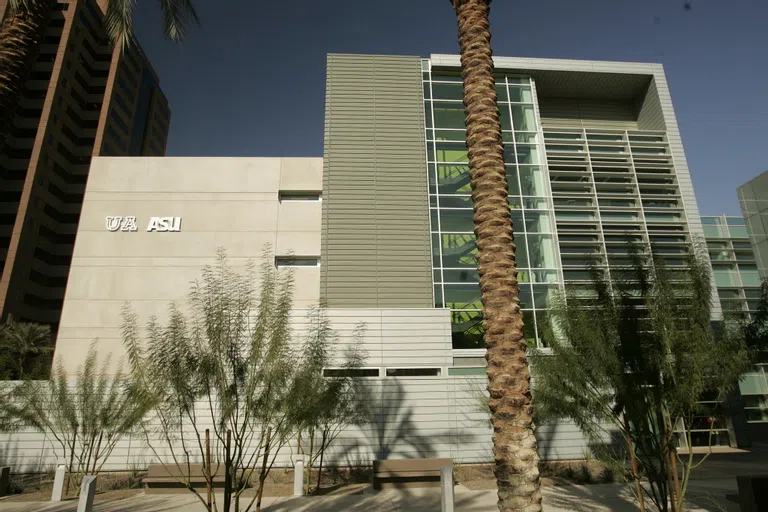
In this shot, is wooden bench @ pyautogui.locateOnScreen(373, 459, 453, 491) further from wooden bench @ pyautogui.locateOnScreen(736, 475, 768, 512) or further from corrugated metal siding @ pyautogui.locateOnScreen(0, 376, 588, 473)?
wooden bench @ pyautogui.locateOnScreen(736, 475, 768, 512)

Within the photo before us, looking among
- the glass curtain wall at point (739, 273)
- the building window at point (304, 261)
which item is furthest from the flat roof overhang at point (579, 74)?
the building window at point (304, 261)

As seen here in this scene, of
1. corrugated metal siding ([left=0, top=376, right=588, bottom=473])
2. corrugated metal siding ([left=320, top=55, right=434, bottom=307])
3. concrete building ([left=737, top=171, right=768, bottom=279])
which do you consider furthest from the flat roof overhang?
corrugated metal siding ([left=0, top=376, right=588, bottom=473])

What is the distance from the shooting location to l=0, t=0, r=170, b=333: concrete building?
5034 centimetres

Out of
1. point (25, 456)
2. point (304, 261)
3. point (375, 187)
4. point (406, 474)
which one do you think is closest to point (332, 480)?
point (406, 474)

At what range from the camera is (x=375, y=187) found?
23.1 meters

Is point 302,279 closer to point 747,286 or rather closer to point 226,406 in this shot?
point 226,406

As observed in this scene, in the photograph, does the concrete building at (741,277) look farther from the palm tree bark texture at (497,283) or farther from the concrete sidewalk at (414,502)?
the palm tree bark texture at (497,283)

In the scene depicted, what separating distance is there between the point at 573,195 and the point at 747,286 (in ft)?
48.4

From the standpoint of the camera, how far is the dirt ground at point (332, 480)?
13891 millimetres

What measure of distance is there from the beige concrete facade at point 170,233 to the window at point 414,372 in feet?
18.8

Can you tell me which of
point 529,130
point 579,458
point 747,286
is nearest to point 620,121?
→ point 529,130

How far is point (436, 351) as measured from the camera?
64.5 ft

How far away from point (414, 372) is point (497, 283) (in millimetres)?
13769

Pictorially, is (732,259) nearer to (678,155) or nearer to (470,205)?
(678,155)
